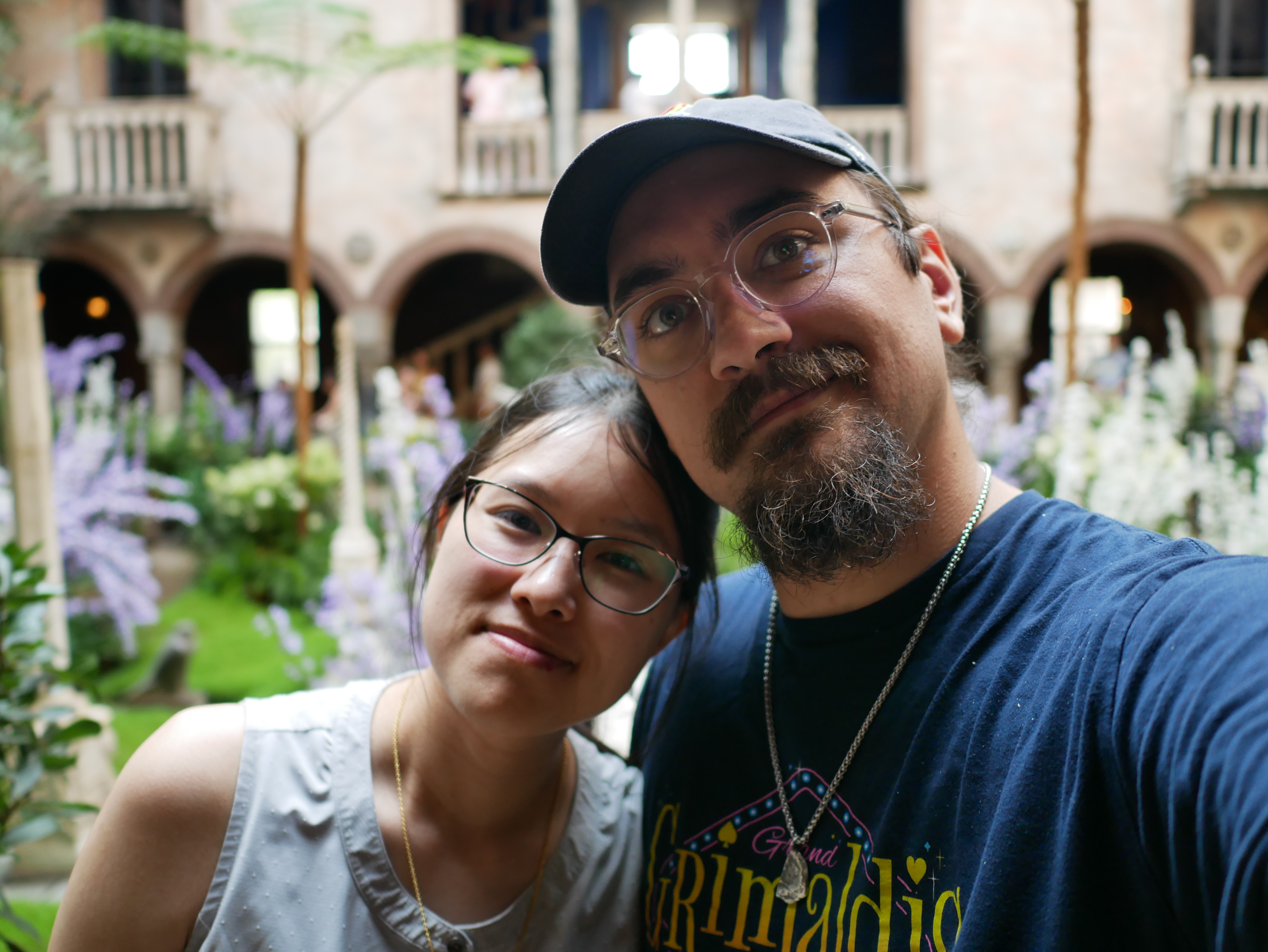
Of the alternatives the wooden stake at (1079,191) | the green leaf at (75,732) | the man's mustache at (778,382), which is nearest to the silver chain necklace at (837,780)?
the man's mustache at (778,382)

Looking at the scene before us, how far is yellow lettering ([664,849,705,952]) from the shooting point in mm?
1205

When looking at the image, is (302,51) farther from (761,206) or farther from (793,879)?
(793,879)

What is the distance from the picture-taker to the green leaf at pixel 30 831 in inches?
66.1

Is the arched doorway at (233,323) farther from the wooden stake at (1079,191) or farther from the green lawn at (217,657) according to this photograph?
the wooden stake at (1079,191)

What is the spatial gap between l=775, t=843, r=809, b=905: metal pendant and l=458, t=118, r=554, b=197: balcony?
10905 mm

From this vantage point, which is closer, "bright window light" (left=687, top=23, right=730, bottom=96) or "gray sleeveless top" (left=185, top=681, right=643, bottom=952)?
"gray sleeveless top" (left=185, top=681, right=643, bottom=952)

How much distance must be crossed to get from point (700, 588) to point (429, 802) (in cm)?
56

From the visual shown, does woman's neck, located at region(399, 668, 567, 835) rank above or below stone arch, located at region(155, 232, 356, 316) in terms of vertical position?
below

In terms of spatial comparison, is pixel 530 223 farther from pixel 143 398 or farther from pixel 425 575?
pixel 425 575

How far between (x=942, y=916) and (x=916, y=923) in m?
0.03

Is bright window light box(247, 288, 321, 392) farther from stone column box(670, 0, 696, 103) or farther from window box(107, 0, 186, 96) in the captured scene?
stone column box(670, 0, 696, 103)

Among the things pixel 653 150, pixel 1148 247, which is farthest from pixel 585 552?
pixel 1148 247

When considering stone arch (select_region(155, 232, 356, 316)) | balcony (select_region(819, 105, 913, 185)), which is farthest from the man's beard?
stone arch (select_region(155, 232, 356, 316))

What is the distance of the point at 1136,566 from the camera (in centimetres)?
96
